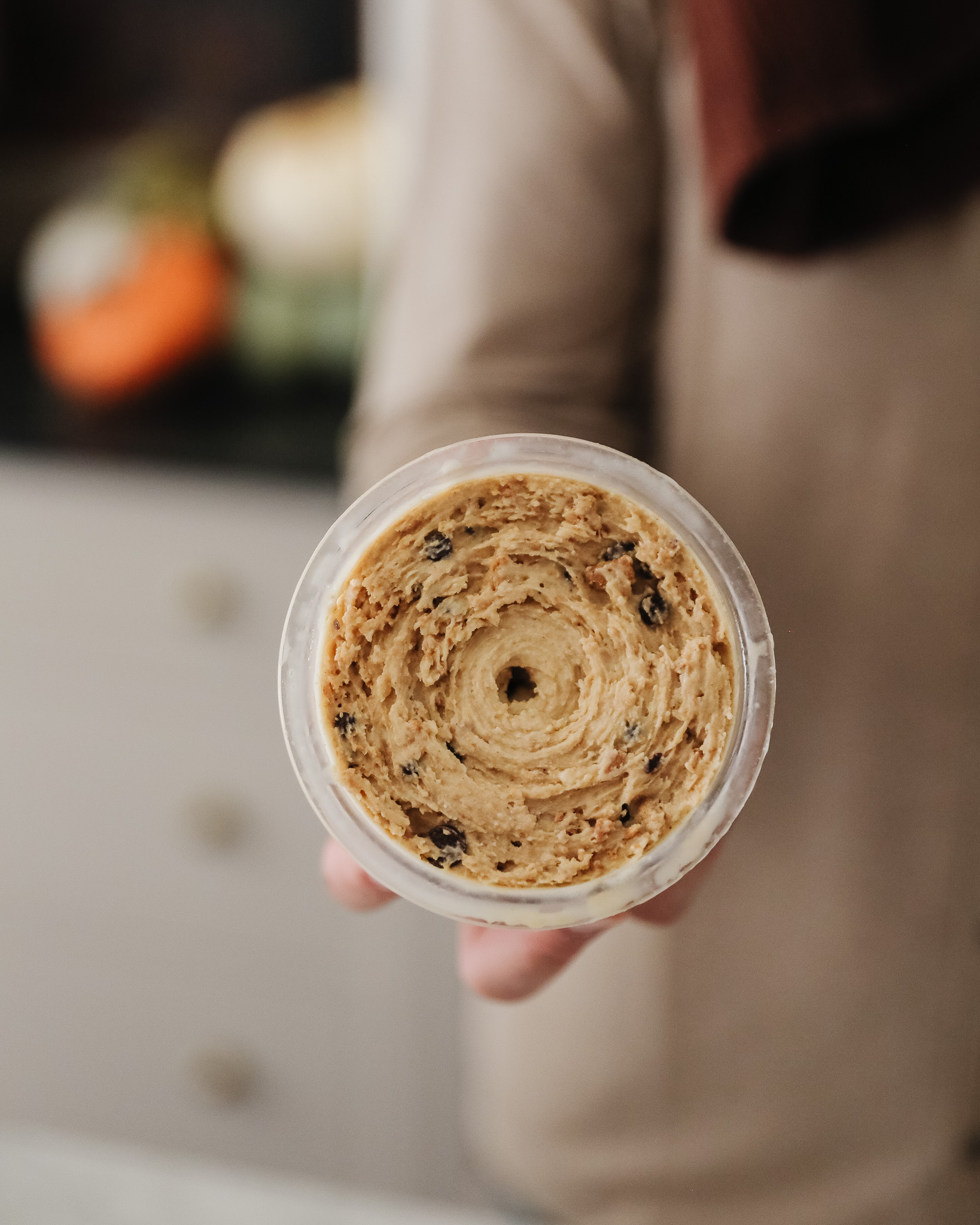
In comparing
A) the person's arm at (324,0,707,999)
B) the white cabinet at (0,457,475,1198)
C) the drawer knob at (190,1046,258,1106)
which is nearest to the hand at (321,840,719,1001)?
the person's arm at (324,0,707,999)

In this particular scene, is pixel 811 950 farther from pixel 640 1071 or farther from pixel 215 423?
pixel 215 423

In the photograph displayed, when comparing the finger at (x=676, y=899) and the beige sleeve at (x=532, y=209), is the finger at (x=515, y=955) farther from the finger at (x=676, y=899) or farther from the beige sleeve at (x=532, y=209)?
the beige sleeve at (x=532, y=209)

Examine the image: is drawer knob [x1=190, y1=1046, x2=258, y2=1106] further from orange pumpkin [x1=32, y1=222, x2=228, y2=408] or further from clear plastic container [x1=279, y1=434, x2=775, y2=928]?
clear plastic container [x1=279, y1=434, x2=775, y2=928]

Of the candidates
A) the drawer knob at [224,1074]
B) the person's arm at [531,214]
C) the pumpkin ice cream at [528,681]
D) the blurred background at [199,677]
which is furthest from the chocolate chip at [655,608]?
the drawer knob at [224,1074]

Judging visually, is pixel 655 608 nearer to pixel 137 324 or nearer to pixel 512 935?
pixel 512 935

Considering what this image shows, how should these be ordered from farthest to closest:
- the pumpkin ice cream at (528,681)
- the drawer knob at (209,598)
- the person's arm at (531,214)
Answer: the drawer knob at (209,598) → the person's arm at (531,214) → the pumpkin ice cream at (528,681)

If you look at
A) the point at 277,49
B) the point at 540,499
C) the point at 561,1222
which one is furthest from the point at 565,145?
the point at 277,49

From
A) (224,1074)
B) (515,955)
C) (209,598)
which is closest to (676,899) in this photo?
(515,955)
